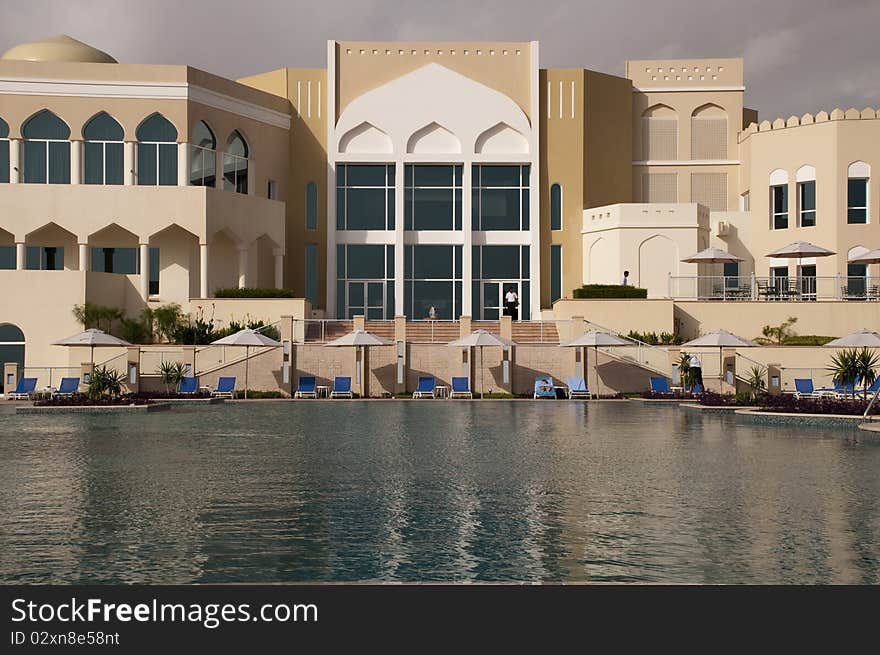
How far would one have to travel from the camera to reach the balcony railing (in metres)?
38.2

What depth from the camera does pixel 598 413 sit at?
1107 inches

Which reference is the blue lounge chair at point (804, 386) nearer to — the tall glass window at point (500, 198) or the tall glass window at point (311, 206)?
the tall glass window at point (500, 198)

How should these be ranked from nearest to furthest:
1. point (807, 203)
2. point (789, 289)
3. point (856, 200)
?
point (789, 289)
point (856, 200)
point (807, 203)

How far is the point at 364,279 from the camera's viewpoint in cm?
4606

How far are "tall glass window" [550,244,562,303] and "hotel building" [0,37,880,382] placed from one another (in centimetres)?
7

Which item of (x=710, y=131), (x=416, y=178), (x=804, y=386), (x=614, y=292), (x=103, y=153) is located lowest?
(x=804, y=386)

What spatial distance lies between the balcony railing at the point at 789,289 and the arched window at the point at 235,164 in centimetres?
1883

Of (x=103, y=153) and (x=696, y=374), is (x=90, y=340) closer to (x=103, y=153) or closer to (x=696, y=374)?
(x=103, y=153)

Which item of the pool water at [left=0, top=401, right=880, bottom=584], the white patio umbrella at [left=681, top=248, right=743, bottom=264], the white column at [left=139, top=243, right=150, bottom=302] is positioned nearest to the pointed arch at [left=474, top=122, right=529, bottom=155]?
the white patio umbrella at [left=681, top=248, right=743, bottom=264]

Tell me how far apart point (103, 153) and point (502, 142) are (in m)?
16.8

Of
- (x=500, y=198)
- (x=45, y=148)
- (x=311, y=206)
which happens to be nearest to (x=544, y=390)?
(x=500, y=198)

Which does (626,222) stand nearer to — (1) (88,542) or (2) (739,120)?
(2) (739,120)

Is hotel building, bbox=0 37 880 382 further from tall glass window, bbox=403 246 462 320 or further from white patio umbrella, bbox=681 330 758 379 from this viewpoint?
white patio umbrella, bbox=681 330 758 379
